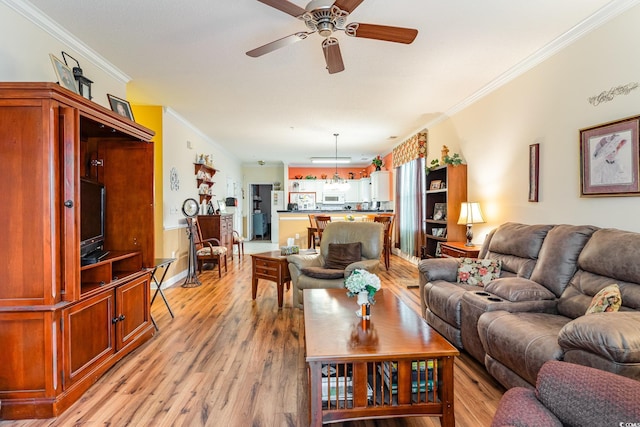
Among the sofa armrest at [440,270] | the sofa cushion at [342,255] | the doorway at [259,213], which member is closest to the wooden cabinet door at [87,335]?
the sofa cushion at [342,255]

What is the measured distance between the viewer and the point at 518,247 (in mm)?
2992

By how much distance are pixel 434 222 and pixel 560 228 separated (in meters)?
2.63

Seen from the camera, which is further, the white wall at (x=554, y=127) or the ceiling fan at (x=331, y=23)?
the white wall at (x=554, y=127)

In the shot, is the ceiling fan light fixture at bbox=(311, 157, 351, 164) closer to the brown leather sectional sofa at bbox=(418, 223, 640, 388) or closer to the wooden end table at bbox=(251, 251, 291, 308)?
the wooden end table at bbox=(251, 251, 291, 308)

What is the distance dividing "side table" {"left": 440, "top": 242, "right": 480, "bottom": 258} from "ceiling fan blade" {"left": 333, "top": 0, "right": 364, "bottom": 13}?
2.77 meters

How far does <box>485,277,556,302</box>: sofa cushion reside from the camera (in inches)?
94.0

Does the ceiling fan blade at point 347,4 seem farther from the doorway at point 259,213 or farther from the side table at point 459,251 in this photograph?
the doorway at point 259,213

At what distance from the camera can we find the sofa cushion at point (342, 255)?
3.93 metres

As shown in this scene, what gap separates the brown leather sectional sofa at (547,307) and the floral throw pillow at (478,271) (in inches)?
3.2

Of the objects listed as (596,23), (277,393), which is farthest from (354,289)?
(596,23)

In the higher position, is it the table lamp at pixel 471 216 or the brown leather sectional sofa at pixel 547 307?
the table lamp at pixel 471 216

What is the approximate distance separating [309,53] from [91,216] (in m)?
2.36

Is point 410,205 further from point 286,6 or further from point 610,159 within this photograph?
point 286,6

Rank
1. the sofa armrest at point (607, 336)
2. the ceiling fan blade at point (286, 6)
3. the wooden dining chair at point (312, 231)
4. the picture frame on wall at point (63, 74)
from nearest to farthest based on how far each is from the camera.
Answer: the sofa armrest at point (607, 336) → the ceiling fan blade at point (286, 6) → the picture frame on wall at point (63, 74) → the wooden dining chair at point (312, 231)
